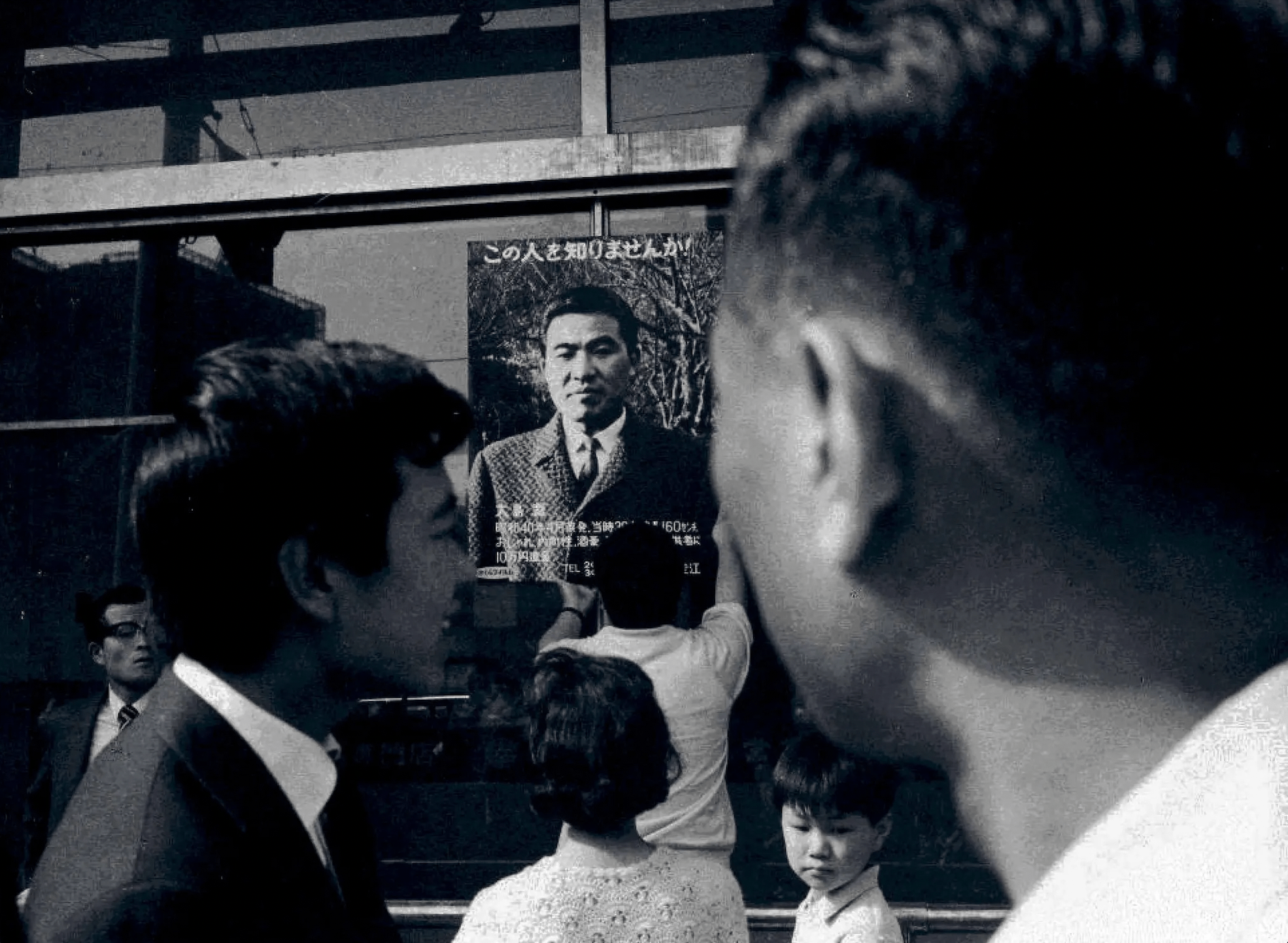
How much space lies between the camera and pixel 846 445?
434mm

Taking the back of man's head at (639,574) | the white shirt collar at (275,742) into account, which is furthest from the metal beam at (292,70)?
the white shirt collar at (275,742)

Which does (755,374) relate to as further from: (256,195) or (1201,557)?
(256,195)

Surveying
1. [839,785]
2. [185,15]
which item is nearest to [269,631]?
[839,785]

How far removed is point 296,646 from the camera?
1.11 metres

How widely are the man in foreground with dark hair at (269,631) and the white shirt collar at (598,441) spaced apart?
4.16 feet

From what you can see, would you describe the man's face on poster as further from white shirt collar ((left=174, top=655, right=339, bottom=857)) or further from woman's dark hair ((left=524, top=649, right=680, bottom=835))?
white shirt collar ((left=174, top=655, right=339, bottom=857))

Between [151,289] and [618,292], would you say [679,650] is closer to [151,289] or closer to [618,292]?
[618,292]

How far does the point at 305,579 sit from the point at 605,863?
2.59 ft

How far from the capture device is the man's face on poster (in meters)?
2.54

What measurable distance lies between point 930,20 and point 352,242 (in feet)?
7.99

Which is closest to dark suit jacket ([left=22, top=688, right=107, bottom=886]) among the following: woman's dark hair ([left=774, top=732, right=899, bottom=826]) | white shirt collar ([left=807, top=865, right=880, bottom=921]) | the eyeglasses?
the eyeglasses

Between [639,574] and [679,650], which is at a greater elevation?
[639,574]

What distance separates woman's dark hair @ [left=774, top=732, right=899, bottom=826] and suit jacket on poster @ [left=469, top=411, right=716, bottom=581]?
539mm

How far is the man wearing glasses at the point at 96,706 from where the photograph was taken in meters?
2.62
